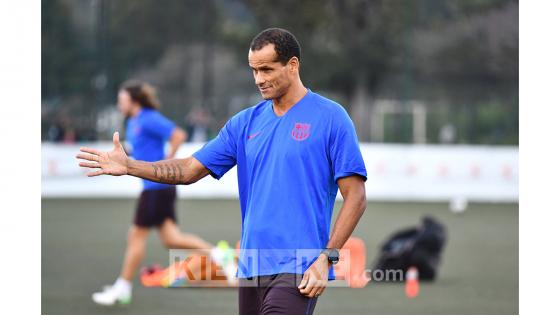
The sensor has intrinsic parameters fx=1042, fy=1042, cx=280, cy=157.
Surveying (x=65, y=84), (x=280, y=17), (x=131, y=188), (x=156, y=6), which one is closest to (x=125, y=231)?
(x=131, y=188)

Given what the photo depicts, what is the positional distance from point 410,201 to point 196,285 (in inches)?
421

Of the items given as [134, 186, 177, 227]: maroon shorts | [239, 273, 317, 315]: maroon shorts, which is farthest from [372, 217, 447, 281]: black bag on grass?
[239, 273, 317, 315]: maroon shorts

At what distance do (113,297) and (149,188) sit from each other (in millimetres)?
1078

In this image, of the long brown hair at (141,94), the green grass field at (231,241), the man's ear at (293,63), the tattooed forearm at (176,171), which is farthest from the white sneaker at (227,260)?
the man's ear at (293,63)

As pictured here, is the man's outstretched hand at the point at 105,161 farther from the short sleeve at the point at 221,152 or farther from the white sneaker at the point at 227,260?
the white sneaker at the point at 227,260

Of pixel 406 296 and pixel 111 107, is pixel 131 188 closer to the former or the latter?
pixel 111 107

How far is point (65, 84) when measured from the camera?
21062mm

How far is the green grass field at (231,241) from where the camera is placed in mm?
9125

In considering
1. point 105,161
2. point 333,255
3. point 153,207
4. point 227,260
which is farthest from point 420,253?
point 105,161

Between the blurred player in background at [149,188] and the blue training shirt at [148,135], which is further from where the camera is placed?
the blue training shirt at [148,135]

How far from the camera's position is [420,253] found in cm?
1055

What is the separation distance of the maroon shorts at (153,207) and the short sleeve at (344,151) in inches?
197
